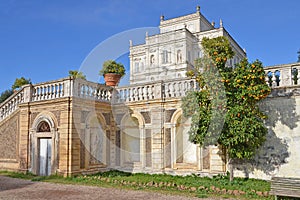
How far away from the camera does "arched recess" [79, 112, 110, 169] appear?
11688 mm

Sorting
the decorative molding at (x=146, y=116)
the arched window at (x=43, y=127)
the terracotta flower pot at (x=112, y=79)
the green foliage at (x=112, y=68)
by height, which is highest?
the green foliage at (x=112, y=68)

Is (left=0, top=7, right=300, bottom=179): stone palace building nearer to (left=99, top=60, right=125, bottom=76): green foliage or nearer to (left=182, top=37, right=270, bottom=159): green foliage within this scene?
(left=182, top=37, right=270, bottom=159): green foliage

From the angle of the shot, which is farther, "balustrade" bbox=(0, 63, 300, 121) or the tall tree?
"balustrade" bbox=(0, 63, 300, 121)

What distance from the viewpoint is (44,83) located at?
40.3ft

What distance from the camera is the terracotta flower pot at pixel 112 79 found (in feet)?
44.6

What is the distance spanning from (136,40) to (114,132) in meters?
35.5

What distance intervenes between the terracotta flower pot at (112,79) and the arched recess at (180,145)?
3.63 meters

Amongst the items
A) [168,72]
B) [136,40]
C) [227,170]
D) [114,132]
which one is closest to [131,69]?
[136,40]

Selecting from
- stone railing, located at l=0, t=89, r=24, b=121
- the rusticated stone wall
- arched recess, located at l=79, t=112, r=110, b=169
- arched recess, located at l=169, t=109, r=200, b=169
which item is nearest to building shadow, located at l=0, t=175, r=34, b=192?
the rusticated stone wall

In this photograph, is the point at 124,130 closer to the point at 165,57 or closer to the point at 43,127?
the point at 43,127

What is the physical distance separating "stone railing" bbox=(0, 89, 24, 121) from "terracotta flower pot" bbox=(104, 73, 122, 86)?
3796 millimetres

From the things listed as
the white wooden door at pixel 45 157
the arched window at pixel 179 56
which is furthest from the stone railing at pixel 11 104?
the arched window at pixel 179 56

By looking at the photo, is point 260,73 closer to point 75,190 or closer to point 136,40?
point 75,190

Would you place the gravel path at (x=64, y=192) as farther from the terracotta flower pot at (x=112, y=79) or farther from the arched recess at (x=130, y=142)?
the terracotta flower pot at (x=112, y=79)
